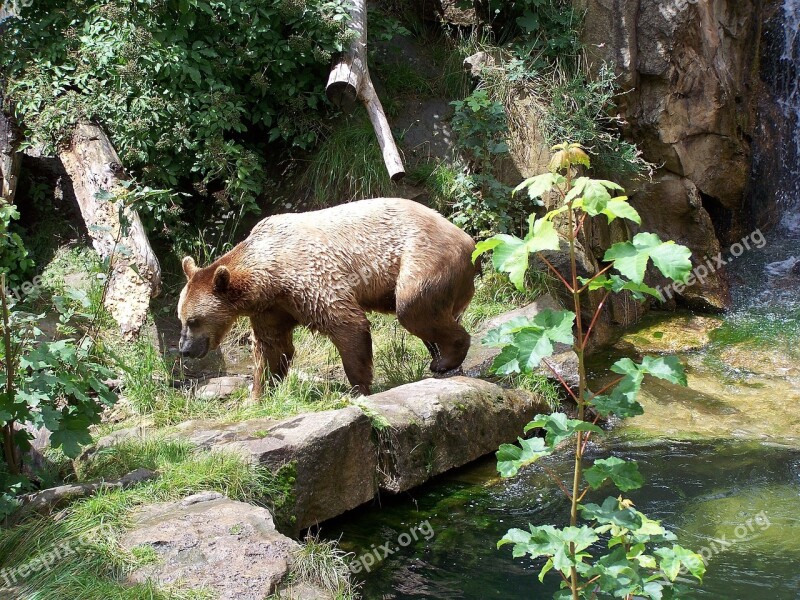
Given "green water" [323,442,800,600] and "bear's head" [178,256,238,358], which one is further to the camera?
"bear's head" [178,256,238,358]

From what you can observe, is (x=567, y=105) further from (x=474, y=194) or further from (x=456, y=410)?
(x=456, y=410)

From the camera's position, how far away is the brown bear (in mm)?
6586

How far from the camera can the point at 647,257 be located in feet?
8.54

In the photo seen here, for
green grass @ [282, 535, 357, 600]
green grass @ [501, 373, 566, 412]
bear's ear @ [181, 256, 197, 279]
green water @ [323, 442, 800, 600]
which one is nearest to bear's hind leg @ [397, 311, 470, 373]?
green grass @ [501, 373, 566, 412]

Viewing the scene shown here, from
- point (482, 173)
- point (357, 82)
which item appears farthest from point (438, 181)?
point (357, 82)

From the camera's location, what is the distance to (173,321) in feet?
30.4

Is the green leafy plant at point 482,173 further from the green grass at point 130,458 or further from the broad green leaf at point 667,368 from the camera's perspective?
the broad green leaf at point 667,368

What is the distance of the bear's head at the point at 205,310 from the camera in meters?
6.66

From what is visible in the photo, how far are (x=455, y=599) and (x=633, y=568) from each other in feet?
6.31

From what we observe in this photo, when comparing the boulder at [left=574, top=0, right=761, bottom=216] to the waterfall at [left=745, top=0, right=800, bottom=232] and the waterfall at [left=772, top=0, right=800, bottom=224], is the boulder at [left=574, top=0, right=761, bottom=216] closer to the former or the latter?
the waterfall at [left=745, top=0, right=800, bottom=232]

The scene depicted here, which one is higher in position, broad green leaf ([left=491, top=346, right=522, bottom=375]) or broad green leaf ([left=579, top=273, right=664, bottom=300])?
broad green leaf ([left=579, top=273, right=664, bottom=300])

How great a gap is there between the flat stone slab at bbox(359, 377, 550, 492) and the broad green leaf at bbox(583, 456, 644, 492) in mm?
2860

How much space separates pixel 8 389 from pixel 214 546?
1.41 meters

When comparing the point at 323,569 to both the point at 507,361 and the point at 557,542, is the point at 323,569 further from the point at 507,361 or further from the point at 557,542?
the point at 507,361
